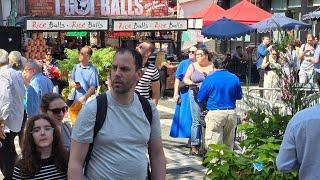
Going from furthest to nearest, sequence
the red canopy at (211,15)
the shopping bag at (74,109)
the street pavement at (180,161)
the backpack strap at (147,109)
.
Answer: the red canopy at (211,15), the shopping bag at (74,109), the street pavement at (180,161), the backpack strap at (147,109)

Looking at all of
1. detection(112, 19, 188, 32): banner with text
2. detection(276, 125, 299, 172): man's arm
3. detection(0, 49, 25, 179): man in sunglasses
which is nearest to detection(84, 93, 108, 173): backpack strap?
detection(276, 125, 299, 172): man's arm

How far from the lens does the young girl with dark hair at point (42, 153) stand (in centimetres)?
378

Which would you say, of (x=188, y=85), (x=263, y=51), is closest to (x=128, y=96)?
(x=188, y=85)

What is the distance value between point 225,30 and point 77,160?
47.8ft

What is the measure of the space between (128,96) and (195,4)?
2177 centimetres

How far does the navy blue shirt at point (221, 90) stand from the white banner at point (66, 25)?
7.58 meters

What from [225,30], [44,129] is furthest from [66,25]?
[44,129]

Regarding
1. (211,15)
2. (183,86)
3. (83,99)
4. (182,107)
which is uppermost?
(211,15)

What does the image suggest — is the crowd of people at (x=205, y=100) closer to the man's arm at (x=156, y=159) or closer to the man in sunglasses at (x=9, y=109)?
the man in sunglasses at (x=9, y=109)

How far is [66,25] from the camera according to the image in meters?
14.9

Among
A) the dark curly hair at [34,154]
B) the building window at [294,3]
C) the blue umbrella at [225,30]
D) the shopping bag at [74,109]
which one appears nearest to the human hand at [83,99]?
the shopping bag at [74,109]

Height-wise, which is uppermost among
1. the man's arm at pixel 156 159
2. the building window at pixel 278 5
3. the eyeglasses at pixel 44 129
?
the building window at pixel 278 5

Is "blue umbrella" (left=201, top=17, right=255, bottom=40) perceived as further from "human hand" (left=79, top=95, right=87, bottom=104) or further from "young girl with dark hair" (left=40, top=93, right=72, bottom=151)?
"young girl with dark hair" (left=40, top=93, right=72, bottom=151)

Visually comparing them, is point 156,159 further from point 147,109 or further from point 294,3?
point 294,3
